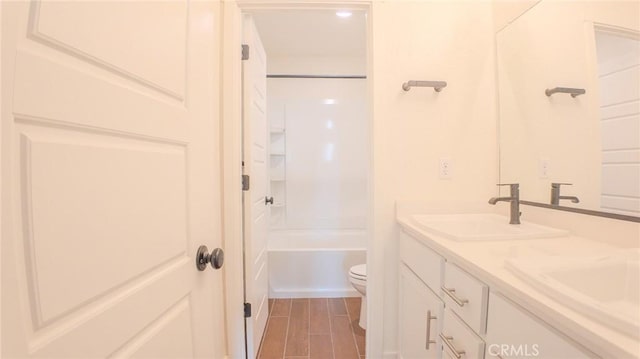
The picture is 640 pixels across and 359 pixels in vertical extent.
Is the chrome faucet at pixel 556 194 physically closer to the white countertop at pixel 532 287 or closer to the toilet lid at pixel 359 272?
the white countertop at pixel 532 287

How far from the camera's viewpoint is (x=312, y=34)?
2.60 metres

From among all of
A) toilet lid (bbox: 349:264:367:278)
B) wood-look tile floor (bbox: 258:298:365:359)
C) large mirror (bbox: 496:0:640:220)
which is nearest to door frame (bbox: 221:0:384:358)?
wood-look tile floor (bbox: 258:298:365:359)

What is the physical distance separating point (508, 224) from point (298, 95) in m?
2.52

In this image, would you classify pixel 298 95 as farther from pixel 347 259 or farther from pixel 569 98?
pixel 569 98

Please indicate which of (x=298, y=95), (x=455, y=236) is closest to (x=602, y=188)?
(x=455, y=236)

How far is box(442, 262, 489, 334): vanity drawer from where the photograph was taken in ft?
2.56

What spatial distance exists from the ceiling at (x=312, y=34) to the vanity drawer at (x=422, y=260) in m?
1.87

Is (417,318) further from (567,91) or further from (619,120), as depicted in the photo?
(567,91)

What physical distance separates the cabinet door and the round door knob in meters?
0.84

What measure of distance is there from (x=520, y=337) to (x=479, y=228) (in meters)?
0.74

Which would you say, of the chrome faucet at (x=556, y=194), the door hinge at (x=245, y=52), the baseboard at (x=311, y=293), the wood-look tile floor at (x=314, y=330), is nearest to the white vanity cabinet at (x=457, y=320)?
the wood-look tile floor at (x=314, y=330)

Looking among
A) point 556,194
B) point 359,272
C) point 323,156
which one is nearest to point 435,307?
point 556,194

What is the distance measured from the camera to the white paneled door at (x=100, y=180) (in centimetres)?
39

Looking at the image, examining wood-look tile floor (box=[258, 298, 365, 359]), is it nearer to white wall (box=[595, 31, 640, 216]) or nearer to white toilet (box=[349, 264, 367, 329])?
white toilet (box=[349, 264, 367, 329])
